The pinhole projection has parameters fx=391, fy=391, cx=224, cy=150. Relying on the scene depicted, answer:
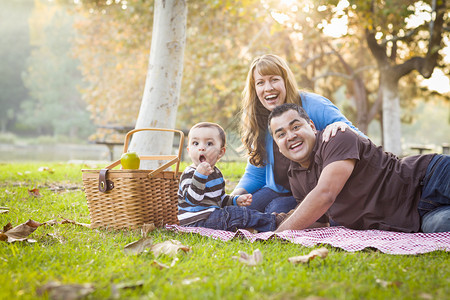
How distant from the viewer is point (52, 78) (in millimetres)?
41781

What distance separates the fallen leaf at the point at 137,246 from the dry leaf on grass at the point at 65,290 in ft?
2.38

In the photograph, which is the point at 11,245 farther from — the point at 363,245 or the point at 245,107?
the point at 245,107

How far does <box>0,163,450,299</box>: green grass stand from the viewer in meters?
1.79

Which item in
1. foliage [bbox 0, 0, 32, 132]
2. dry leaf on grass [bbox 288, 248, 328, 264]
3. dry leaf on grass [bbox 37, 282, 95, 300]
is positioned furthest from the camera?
foliage [bbox 0, 0, 32, 132]

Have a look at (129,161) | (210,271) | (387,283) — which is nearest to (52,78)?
(129,161)

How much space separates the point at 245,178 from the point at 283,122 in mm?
1302

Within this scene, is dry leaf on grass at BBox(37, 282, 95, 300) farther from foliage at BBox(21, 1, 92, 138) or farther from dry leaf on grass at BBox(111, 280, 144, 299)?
foliage at BBox(21, 1, 92, 138)

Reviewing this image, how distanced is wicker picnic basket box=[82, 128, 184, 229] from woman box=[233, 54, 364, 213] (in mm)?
1057

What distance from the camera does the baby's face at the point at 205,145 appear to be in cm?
347

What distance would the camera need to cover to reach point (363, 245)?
9.05ft

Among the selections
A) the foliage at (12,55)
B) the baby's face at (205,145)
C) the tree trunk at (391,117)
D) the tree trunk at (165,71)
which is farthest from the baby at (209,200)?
the foliage at (12,55)

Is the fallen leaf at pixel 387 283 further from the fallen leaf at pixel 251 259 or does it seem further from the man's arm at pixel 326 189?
the man's arm at pixel 326 189

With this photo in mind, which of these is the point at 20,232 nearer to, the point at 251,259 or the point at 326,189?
the point at 251,259

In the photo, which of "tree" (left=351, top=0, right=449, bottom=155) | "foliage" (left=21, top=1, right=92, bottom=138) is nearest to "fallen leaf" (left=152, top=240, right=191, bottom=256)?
"tree" (left=351, top=0, right=449, bottom=155)
